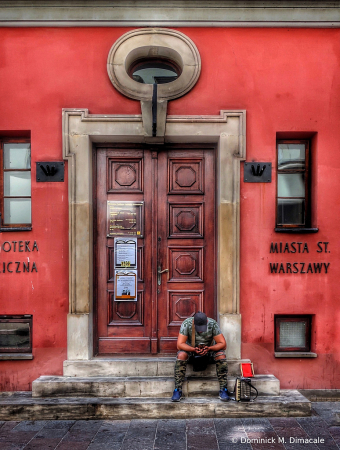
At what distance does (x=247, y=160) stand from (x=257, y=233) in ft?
3.74

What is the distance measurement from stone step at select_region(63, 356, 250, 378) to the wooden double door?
0.41 metres

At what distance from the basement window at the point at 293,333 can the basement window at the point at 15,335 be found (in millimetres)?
3851

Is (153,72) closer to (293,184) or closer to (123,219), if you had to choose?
(123,219)

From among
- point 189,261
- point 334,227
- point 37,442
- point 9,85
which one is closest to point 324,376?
point 334,227

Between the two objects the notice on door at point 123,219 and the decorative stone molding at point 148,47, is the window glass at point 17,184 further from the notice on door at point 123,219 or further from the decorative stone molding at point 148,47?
the decorative stone molding at point 148,47

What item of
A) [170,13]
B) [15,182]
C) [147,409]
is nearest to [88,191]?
[15,182]

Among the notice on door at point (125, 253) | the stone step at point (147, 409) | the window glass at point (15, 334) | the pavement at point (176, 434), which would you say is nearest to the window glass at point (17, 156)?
the notice on door at point (125, 253)

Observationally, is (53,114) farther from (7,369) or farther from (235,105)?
(7,369)

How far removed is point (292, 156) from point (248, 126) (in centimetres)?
91

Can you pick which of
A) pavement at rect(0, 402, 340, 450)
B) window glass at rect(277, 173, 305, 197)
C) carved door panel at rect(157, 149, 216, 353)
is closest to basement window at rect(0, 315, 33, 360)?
pavement at rect(0, 402, 340, 450)

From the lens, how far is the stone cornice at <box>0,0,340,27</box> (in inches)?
219

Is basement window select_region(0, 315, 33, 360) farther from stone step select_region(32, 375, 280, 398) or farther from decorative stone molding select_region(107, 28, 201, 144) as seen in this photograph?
decorative stone molding select_region(107, 28, 201, 144)

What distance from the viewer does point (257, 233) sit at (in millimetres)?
5668

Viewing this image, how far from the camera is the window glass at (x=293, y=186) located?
5.90 m
